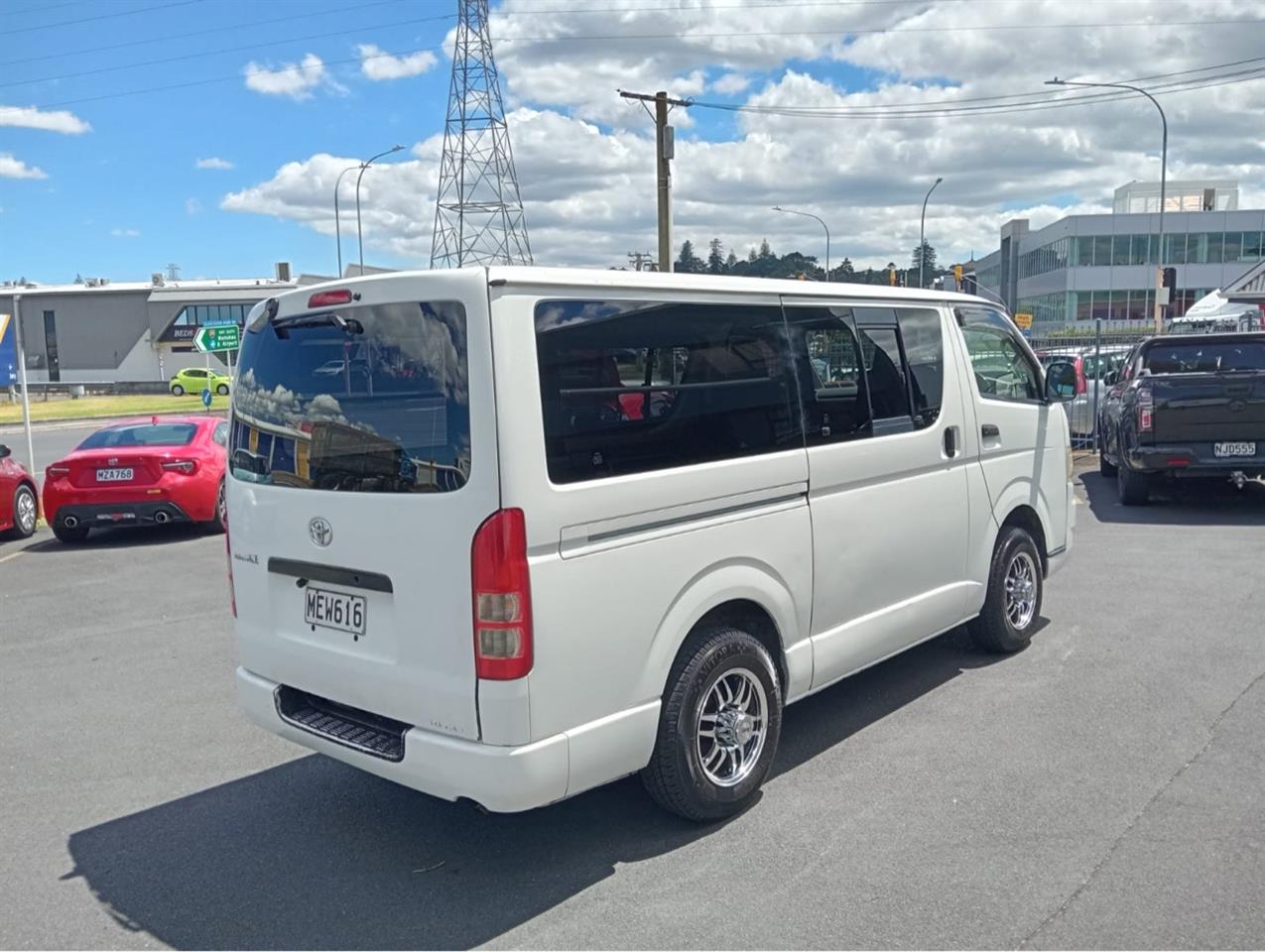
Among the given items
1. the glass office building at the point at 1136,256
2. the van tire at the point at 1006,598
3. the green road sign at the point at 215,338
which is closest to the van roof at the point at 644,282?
the van tire at the point at 1006,598

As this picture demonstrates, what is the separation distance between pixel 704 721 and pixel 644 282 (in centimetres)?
173

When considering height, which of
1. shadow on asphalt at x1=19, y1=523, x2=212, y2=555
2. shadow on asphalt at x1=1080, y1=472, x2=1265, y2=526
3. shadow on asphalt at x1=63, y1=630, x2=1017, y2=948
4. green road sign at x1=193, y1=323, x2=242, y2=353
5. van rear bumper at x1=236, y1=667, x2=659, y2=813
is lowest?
shadow on asphalt at x1=1080, y1=472, x2=1265, y2=526

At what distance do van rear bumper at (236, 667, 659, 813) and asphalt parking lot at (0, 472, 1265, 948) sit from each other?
0.42 metres

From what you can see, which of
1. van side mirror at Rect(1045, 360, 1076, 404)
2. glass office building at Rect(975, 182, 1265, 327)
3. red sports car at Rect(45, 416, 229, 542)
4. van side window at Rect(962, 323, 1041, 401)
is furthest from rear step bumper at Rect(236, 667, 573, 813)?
glass office building at Rect(975, 182, 1265, 327)

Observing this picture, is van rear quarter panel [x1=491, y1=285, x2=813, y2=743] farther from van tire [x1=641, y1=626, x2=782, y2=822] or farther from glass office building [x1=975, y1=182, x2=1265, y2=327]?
glass office building [x1=975, y1=182, x2=1265, y2=327]

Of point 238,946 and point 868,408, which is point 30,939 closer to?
point 238,946

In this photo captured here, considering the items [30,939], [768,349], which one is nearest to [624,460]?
[768,349]

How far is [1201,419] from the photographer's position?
426 inches

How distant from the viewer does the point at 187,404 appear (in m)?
47.2

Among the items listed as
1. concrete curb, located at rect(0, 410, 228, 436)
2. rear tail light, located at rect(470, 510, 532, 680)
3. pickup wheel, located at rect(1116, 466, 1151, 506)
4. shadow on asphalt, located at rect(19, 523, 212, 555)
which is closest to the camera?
rear tail light, located at rect(470, 510, 532, 680)

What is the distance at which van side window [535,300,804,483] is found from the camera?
367cm

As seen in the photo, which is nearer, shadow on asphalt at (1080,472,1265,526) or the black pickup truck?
the black pickup truck

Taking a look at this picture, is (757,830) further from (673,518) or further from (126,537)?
(126,537)

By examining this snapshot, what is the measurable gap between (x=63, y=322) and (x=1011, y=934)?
8370 centimetres
